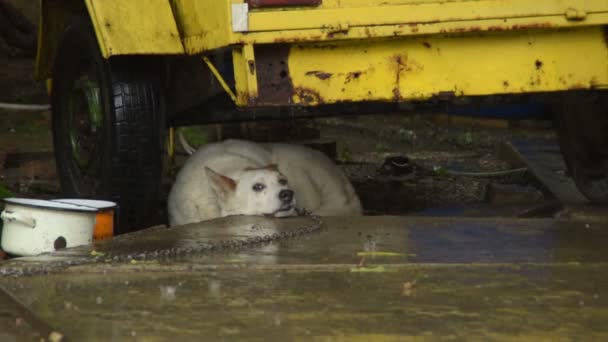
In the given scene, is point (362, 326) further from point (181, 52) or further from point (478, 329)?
point (181, 52)

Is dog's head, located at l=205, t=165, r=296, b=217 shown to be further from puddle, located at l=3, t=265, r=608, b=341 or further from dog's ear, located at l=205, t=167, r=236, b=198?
puddle, located at l=3, t=265, r=608, b=341

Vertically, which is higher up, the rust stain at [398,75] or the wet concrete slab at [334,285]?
the rust stain at [398,75]

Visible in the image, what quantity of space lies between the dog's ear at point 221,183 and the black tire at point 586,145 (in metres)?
1.81

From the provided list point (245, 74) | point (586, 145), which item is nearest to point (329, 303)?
point (245, 74)

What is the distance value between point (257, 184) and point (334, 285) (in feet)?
6.36

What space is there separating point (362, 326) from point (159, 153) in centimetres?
239

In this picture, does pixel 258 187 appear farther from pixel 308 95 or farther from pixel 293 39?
pixel 293 39

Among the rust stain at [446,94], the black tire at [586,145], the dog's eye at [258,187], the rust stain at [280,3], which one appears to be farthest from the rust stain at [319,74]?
the black tire at [586,145]

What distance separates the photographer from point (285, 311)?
10.2ft

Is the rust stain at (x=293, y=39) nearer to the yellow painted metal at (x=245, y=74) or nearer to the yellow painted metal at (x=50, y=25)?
the yellow painted metal at (x=245, y=74)

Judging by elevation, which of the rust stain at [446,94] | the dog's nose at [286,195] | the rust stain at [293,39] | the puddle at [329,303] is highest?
the rust stain at [293,39]

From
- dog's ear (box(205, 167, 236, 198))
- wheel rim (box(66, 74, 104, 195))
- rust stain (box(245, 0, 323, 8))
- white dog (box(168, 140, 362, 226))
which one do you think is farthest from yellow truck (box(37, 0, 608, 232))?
white dog (box(168, 140, 362, 226))

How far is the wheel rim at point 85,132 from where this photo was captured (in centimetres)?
531

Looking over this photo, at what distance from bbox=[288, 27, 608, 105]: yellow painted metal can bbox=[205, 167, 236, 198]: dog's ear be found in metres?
1.16
